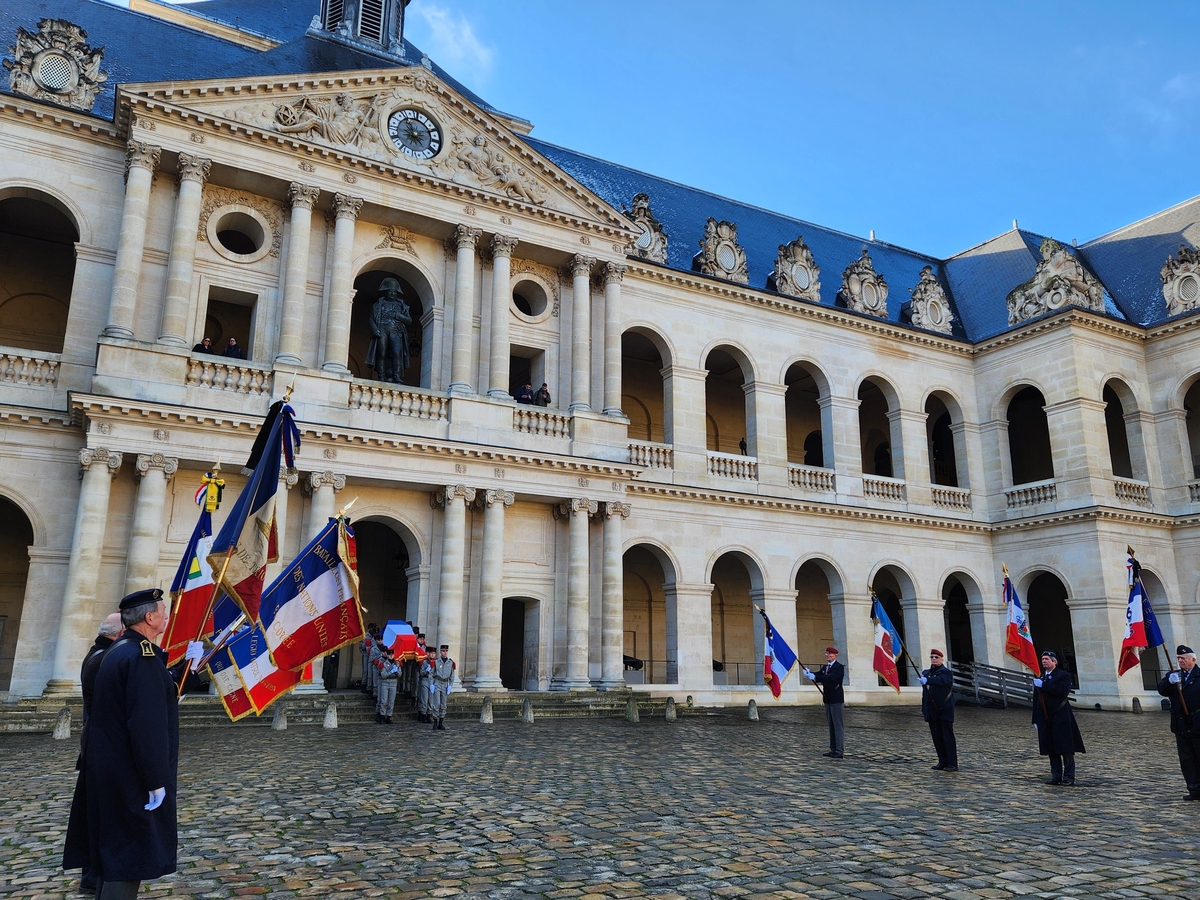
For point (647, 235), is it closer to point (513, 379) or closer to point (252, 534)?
point (513, 379)

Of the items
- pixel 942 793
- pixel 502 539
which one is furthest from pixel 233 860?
pixel 502 539

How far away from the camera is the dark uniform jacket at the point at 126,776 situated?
206 inches

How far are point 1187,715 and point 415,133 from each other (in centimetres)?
2226

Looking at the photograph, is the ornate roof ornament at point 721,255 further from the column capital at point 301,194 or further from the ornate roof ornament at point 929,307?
the column capital at point 301,194

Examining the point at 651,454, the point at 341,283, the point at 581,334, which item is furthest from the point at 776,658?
the point at 341,283

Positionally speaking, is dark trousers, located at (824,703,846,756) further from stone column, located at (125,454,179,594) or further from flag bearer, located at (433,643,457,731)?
stone column, located at (125,454,179,594)

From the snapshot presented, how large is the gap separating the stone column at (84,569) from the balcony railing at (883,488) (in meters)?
23.4

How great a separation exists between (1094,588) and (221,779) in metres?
27.7

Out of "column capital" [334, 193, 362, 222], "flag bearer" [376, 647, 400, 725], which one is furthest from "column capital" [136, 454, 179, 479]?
"column capital" [334, 193, 362, 222]

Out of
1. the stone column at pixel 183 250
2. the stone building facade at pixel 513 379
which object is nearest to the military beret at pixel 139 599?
the stone building facade at pixel 513 379

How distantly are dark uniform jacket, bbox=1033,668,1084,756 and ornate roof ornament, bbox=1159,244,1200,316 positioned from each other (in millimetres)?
25259

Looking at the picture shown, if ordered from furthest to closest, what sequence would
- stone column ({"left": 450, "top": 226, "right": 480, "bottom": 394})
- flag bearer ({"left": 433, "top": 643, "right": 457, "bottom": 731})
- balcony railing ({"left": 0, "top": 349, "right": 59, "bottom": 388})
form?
stone column ({"left": 450, "top": 226, "right": 480, "bottom": 394}) < balcony railing ({"left": 0, "top": 349, "right": 59, "bottom": 388}) < flag bearer ({"left": 433, "top": 643, "right": 457, "bottom": 731})

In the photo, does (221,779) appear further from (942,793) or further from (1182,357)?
(1182,357)

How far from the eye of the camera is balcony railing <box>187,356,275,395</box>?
70.9ft
